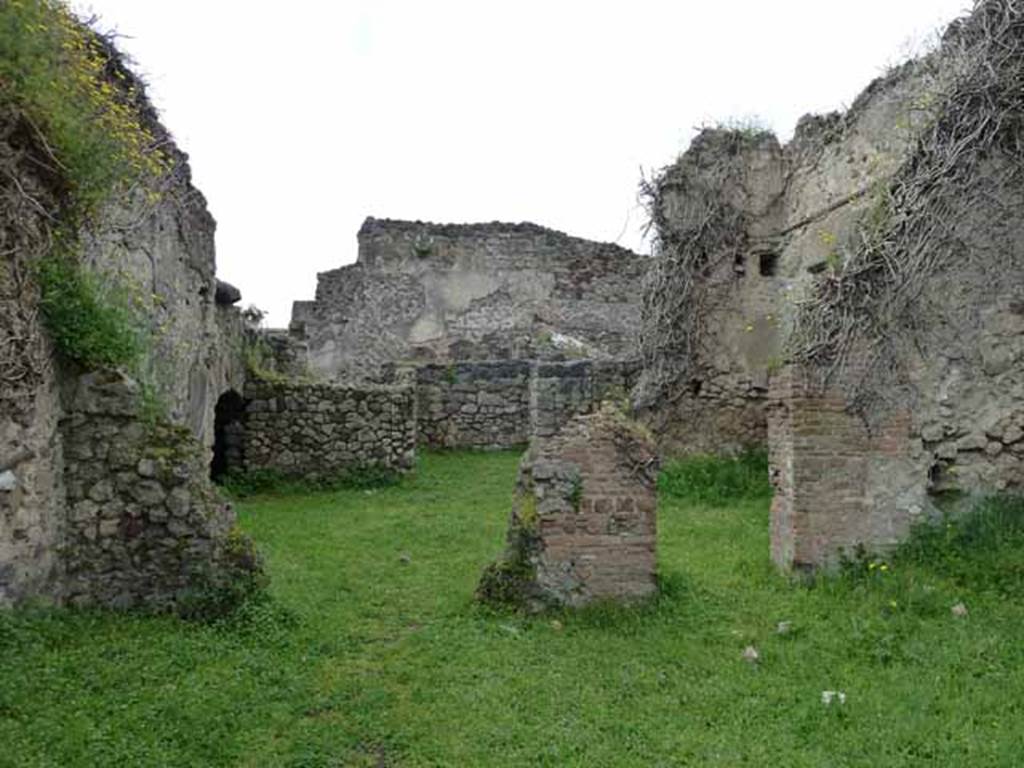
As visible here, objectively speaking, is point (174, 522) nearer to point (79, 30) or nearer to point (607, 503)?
point (607, 503)

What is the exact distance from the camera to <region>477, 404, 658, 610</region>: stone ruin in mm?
5562

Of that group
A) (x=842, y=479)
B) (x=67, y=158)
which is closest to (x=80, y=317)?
(x=67, y=158)

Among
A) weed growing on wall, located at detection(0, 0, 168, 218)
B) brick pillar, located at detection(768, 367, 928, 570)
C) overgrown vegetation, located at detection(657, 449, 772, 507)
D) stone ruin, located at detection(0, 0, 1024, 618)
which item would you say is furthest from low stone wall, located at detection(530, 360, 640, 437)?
weed growing on wall, located at detection(0, 0, 168, 218)

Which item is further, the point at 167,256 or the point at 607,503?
the point at 167,256

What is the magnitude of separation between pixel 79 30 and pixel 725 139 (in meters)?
7.78

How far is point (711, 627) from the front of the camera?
5.32 m

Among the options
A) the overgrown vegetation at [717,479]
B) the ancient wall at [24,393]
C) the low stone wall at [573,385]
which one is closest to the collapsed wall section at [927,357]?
the overgrown vegetation at [717,479]

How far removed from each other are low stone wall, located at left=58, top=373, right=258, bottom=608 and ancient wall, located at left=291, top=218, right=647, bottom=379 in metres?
14.7

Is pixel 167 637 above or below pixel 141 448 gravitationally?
below

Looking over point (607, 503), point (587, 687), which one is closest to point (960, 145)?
point (607, 503)

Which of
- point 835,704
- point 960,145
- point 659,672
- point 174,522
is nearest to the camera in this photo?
point 835,704

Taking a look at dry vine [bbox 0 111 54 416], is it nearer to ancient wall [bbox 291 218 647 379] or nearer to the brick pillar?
the brick pillar

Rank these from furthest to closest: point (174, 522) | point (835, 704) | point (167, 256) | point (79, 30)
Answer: point (167, 256), point (79, 30), point (174, 522), point (835, 704)

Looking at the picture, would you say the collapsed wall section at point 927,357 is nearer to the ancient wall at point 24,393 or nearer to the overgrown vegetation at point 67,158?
the overgrown vegetation at point 67,158
